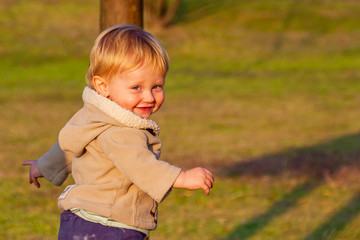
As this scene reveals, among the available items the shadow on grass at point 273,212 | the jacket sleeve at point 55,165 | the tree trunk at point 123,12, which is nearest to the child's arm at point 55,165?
the jacket sleeve at point 55,165

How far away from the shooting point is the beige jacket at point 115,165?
121 inches

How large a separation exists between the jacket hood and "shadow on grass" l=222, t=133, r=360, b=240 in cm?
345

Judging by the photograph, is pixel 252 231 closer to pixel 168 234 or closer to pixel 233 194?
pixel 168 234

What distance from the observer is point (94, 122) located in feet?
10.5

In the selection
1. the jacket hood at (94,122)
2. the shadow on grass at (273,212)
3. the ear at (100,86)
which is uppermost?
the ear at (100,86)

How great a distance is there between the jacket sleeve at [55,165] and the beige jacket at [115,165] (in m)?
0.24

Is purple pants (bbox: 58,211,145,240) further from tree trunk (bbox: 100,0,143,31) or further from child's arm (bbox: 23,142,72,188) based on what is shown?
tree trunk (bbox: 100,0,143,31)

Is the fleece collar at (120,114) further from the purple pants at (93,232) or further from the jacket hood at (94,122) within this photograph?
the purple pants at (93,232)

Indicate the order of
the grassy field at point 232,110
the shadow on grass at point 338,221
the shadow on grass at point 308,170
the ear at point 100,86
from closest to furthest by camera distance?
1. the ear at point 100,86
2. the shadow on grass at point 338,221
3. the shadow on grass at point 308,170
4. the grassy field at point 232,110

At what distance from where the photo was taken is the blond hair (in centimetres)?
312

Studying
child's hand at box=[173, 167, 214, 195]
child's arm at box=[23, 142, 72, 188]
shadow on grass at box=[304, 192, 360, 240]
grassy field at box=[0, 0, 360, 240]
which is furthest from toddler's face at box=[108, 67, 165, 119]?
shadow on grass at box=[304, 192, 360, 240]

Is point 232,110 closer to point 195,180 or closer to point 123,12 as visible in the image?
point 123,12

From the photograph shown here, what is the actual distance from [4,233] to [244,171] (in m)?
3.63

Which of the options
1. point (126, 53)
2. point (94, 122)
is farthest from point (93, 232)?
point (126, 53)
